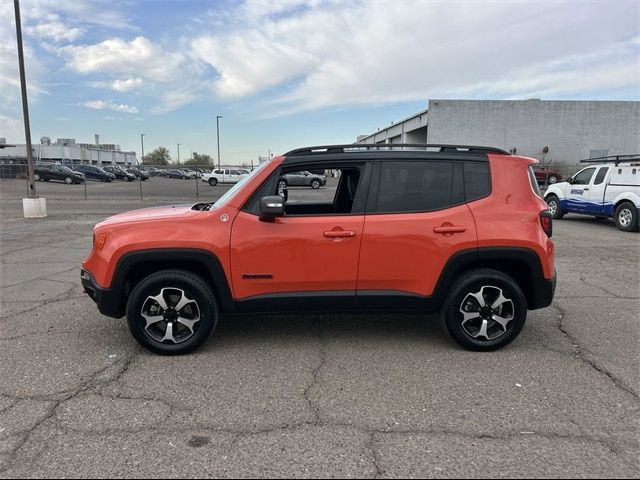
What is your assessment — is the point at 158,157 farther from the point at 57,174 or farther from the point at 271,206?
the point at 271,206

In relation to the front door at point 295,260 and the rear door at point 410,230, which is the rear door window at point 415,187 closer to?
the rear door at point 410,230

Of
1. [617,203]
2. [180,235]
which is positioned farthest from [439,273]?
[617,203]

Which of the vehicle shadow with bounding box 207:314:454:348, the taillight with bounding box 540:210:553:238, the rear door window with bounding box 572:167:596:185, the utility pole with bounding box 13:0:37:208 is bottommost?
the vehicle shadow with bounding box 207:314:454:348

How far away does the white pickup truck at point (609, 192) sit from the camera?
40.0 feet

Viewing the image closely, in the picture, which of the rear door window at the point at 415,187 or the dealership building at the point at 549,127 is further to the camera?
the dealership building at the point at 549,127

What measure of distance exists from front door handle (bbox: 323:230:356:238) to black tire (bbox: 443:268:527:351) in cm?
106

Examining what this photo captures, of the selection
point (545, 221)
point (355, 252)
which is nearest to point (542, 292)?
point (545, 221)

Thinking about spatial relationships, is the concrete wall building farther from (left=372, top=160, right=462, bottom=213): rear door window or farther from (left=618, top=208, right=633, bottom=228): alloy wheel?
(left=372, top=160, right=462, bottom=213): rear door window

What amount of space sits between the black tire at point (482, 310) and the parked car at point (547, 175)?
101 ft

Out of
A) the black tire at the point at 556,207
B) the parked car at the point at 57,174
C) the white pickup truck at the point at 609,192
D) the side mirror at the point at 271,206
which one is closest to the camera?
the side mirror at the point at 271,206

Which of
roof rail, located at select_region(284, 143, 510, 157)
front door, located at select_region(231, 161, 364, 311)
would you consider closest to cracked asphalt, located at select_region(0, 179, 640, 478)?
front door, located at select_region(231, 161, 364, 311)

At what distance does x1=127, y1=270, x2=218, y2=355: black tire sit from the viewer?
3.86m

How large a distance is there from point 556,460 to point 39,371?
383 cm

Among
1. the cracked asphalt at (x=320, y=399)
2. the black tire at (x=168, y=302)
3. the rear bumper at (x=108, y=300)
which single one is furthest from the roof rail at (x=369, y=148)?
the rear bumper at (x=108, y=300)
